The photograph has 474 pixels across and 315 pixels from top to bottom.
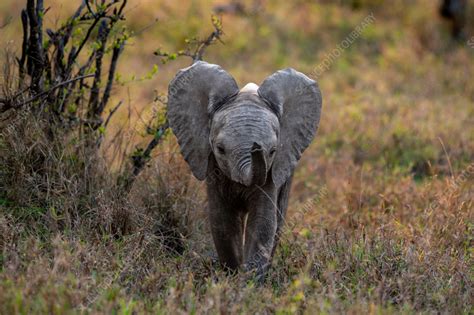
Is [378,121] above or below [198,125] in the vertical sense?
below

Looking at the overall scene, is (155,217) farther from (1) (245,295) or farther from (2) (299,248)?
(1) (245,295)

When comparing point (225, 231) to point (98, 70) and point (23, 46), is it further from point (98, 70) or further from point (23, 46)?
point (23, 46)

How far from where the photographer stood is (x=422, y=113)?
10.8 m

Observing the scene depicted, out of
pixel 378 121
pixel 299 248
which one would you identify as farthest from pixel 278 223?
pixel 378 121

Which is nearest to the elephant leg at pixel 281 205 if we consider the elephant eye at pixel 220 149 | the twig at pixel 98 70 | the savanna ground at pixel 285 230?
the savanna ground at pixel 285 230

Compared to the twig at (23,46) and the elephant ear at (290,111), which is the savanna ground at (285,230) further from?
the elephant ear at (290,111)

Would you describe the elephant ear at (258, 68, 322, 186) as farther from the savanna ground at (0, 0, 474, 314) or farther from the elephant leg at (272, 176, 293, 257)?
the savanna ground at (0, 0, 474, 314)

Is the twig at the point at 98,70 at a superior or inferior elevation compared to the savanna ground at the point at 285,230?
superior

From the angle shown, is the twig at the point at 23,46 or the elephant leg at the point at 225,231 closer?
the elephant leg at the point at 225,231

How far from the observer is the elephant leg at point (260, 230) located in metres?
5.34

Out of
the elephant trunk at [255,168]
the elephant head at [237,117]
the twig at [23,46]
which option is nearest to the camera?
the elephant trunk at [255,168]

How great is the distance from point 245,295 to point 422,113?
6759 mm

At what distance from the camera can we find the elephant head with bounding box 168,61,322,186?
4.91m

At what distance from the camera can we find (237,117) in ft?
16.2
